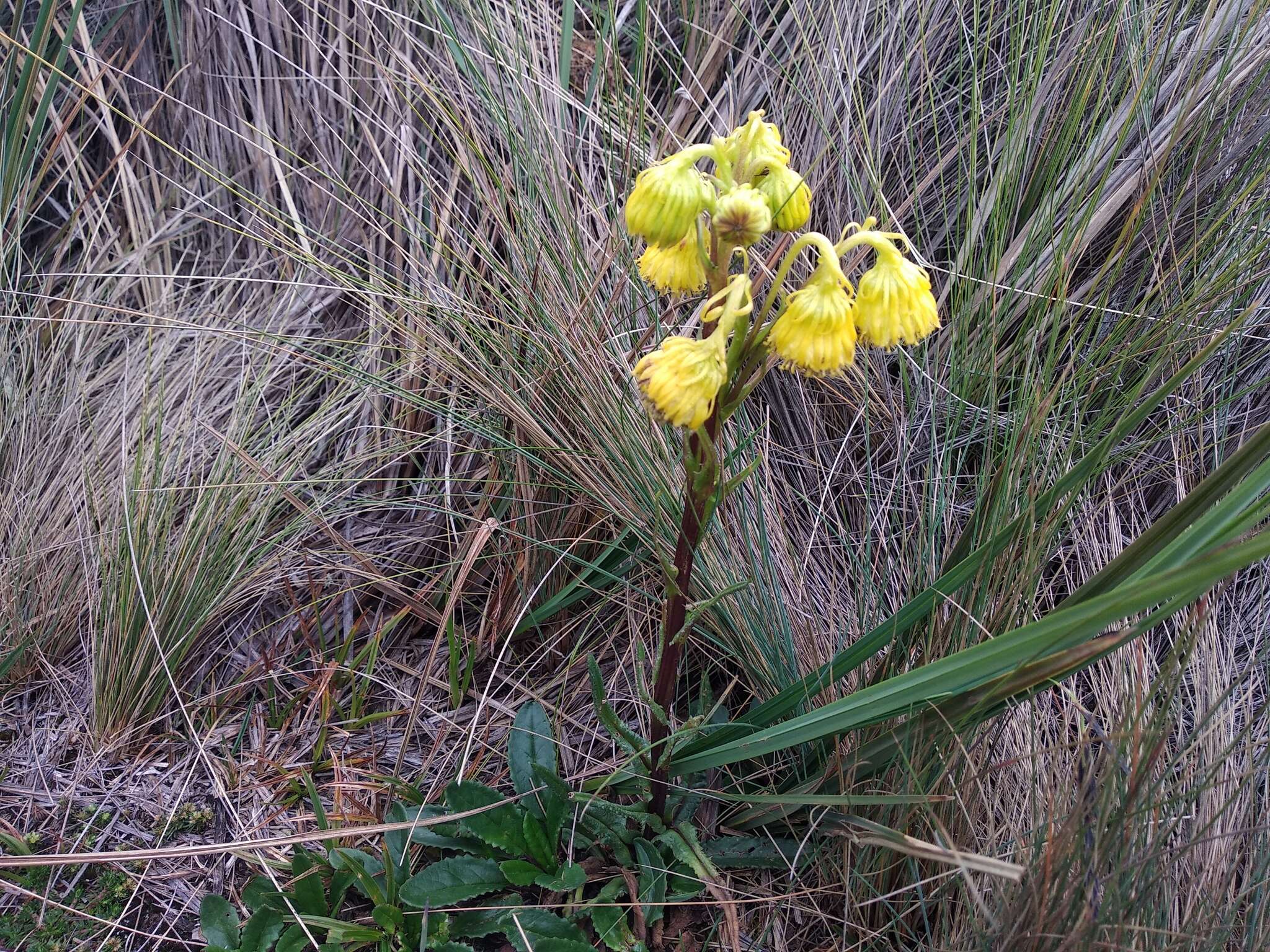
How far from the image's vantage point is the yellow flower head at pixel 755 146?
3.37ft

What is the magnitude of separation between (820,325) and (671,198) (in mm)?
216

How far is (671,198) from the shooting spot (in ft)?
3.25

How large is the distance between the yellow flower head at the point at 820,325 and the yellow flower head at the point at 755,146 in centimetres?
15

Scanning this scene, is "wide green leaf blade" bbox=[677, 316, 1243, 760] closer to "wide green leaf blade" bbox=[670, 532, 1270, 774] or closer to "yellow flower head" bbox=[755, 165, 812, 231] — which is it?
"wide green leaf blade" bbox=[670, 532, 1270, 774]

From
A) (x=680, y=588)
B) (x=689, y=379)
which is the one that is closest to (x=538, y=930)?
(x=680, y=588)

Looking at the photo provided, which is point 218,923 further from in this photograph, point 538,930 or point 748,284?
point 748,284

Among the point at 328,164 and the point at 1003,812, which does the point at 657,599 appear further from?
the point at 328,164

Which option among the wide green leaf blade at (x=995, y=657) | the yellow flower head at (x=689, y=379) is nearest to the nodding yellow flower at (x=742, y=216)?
the yellow flower head at (x=689, y=379)

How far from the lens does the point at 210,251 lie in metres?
2.07

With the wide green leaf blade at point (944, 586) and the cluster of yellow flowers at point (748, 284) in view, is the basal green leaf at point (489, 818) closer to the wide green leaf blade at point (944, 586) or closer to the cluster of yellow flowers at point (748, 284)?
the wide green leaf blade at point (944, 586)

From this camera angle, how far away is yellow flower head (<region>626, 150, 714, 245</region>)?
99cm

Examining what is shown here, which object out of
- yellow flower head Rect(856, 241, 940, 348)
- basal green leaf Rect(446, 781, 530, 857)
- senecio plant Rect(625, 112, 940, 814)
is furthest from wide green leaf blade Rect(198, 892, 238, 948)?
yellow flower head Rect(856, 241, 940, 348)

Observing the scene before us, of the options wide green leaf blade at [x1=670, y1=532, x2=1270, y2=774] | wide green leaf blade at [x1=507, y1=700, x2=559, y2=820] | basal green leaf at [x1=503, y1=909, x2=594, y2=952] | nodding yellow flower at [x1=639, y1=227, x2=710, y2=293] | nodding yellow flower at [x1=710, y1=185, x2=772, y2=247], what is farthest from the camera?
wide green leaf blade at [x1=507, y1=700, x2=559, y2=820]

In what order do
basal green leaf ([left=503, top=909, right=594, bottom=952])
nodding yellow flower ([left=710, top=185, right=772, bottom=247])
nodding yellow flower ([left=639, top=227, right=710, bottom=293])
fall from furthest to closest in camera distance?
basal green leaf ([left=503, top=909, right=594, bottom=952]) → nodding yellow flower ([left=639, top=227, right=710, bottom=293]) → nodding yellow flower ([left=710, top=185, right=772, bottom=247])
